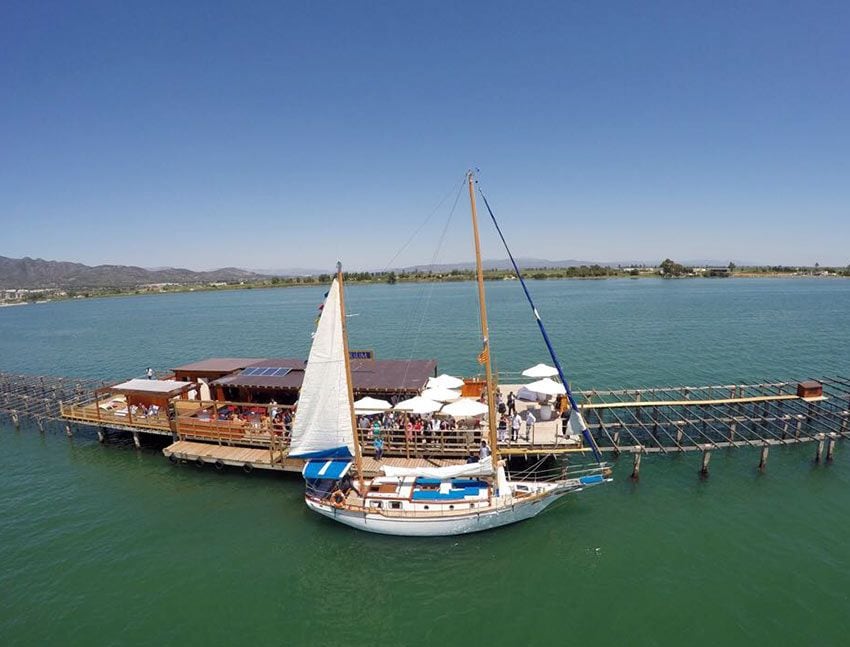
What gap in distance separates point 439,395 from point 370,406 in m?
4.21

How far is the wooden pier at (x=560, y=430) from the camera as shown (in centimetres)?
2589

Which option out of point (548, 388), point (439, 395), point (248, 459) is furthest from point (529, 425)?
point (248, 459)

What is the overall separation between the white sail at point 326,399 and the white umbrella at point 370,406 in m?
3.24

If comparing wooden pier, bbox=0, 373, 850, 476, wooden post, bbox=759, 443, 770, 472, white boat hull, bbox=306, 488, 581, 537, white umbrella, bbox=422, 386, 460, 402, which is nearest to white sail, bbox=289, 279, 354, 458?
white boat hull, bbox=306, 488, 581, 537

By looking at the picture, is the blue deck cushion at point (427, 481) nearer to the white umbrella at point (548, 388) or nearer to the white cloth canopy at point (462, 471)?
the white cloth canopy at point (462, 471)

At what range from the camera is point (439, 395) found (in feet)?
88.1

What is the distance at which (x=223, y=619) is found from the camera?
56.6 feet

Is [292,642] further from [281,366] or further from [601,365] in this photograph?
[601,365]

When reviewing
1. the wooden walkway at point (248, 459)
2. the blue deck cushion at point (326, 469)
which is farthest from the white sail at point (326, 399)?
the wooden walkway at point (248, 459)

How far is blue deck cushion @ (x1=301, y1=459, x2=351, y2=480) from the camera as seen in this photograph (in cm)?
2193

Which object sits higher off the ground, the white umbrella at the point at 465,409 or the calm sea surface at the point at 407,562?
the white umbrella at the point at 465,409

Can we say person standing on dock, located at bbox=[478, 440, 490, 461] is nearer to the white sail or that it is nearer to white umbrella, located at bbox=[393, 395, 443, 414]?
white umbrella, located at bbox=[393, 395, 443, 414]

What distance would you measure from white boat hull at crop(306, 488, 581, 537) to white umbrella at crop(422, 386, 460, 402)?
7.30 meters

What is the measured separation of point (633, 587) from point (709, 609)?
2673mm
